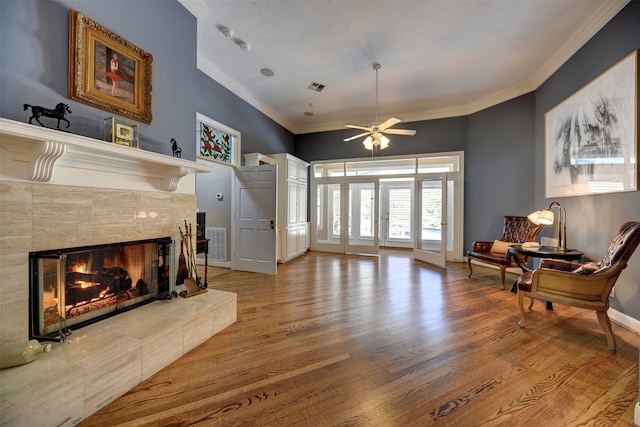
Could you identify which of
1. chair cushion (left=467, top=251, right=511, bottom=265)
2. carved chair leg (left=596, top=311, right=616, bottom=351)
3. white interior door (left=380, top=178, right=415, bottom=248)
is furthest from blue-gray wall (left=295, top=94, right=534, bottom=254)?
carved chair leg (left=596, top=311, right=616, bottom=351)

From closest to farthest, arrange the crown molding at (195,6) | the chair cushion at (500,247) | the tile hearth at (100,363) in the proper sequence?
the tile hearth at (100,363), the crown molding at (195,6), the chair cushion at (500,247)

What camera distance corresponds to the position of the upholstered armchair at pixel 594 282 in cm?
215

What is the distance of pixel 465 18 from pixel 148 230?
14.1 feet

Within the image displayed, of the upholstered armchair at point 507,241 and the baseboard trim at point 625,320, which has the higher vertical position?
the upholstered armchair at point 507,241

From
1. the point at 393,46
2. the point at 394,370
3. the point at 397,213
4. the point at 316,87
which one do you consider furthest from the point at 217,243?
the point at 397,213

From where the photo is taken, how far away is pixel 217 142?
4281 millimetres

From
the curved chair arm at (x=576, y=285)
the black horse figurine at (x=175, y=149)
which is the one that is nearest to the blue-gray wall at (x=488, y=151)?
the curved chair arm at (x=576, y=285)

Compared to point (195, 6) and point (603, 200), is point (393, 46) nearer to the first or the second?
point (195, 6)

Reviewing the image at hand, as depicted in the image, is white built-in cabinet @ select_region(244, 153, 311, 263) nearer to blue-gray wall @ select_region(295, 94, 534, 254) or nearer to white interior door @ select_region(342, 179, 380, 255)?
white interior door @ select_region(342, 179, 380, 255)

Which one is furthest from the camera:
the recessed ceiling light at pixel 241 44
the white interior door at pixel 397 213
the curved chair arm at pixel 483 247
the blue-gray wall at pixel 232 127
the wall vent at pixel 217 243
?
the white interior door at pixel 397 213

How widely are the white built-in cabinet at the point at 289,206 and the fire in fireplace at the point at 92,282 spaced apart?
276 cm

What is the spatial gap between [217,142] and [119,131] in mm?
2248

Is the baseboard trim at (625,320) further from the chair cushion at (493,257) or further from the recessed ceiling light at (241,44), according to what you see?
the recessed ceiling light at (241,44)

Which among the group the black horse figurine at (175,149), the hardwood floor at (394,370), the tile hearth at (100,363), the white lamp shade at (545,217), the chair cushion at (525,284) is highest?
the black horse figurine at (175,149)
